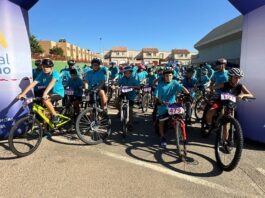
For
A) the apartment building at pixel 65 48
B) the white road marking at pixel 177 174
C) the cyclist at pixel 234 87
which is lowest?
the white road marking at pixel 177 174

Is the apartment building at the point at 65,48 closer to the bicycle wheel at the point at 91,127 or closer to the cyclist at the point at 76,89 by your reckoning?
the cyclist at the point at 76,89

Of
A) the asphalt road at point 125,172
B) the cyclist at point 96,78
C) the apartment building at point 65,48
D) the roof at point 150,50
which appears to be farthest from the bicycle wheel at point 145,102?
the roof at point 150,50

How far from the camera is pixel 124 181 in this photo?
3518 millimetres

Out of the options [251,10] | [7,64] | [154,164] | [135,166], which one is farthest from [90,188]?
[251,10]

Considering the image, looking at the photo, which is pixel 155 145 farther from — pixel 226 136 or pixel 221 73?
pixel 221 73

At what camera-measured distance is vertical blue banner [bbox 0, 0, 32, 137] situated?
5.01 m

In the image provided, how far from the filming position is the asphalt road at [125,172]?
3260 mm

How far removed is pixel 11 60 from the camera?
16.9 ft

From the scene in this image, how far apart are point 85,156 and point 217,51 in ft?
132

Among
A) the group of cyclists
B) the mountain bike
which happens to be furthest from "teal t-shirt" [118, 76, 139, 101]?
the mountain bike

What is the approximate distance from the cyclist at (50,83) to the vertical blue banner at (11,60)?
22.2 inches

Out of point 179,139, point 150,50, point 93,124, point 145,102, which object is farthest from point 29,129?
point 150,50

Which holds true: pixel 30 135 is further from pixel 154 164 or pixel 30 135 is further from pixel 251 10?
pixel 251 10

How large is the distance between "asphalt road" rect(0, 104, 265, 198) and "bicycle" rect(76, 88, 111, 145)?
242 millimetres
